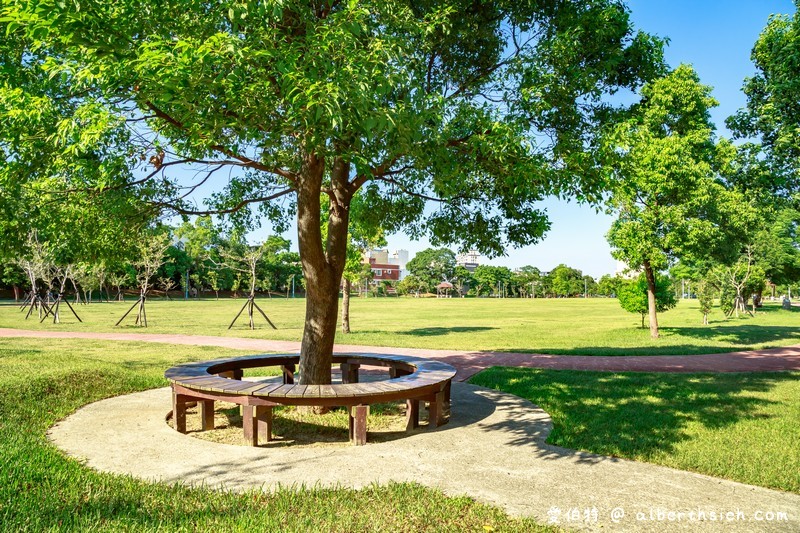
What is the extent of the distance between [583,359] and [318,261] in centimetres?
983

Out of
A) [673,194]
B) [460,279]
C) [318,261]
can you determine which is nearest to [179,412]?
[318,261]

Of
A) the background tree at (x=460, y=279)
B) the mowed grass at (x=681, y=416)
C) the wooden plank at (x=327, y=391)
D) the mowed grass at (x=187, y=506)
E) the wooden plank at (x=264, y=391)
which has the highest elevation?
the background tree at (x=460, y=279)

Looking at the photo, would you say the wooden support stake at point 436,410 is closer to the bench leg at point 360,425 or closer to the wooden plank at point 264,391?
the bench leg at point 360,425

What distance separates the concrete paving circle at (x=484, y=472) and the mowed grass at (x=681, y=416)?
399 mm

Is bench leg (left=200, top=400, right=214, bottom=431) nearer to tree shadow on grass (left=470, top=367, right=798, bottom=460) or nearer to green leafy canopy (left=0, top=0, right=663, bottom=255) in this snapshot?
green leafy canopy (left=0, top=0, right=663, bottom=255)

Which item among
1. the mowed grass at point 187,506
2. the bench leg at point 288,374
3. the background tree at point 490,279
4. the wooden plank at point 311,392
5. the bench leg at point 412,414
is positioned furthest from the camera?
the background tree at point 490,279

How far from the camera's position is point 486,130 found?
5969 millimetres

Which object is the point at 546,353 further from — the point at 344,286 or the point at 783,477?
the point at 783,477

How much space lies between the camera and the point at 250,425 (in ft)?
21.0

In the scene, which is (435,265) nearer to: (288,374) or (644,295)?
(644,295)

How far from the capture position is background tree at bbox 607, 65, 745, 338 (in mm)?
19078

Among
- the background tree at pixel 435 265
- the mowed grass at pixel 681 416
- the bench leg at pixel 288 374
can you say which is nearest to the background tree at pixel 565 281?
the background tree at pixel 435 265

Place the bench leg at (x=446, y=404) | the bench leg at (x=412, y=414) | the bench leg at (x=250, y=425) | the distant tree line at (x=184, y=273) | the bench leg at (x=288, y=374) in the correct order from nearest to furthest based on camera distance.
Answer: the bench leg at (x=250, y=425) < the bench leg at (x=412, y=414) < the bench leg at (x=446, y=404) < the bench leg at (x=288, y=374) < the distant tree line at (x=184, y=273)

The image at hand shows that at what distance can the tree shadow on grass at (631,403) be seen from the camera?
650 centimetres
